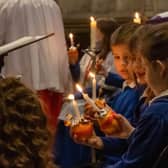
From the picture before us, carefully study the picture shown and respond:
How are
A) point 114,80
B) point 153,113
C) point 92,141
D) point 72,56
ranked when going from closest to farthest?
point 153,113 → point 92,141 → point 114,80 → point 72,56

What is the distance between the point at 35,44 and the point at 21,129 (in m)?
2.24

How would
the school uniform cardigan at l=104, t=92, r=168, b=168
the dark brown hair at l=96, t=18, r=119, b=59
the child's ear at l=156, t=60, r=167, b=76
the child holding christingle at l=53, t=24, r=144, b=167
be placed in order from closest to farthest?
the school uniform cardigan at l=104, t=92, r=168, b=168 < the child's ear at l=156, t=60, r=167, b=76 < the child holding christingle at l=53, t=24, r=144, b=167 < the dark brown hair at l=96, t=18, r=119, b=59

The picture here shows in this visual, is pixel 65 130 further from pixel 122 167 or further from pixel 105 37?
pixel 122 167

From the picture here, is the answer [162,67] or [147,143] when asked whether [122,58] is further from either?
[147,143]

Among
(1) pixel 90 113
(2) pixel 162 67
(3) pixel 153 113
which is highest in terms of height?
(2) pixel 162 67

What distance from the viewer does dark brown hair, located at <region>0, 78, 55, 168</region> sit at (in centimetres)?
136

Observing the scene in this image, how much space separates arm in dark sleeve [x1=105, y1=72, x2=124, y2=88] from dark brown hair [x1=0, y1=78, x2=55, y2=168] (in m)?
1.71

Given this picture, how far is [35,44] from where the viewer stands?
3.60 m

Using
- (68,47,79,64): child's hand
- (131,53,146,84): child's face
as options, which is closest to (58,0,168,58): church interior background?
(68,47,79,64): child's hand

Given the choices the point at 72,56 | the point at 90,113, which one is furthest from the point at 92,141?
the point at 72,56

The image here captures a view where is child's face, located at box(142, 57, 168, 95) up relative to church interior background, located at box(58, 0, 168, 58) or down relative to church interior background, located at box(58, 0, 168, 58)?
up

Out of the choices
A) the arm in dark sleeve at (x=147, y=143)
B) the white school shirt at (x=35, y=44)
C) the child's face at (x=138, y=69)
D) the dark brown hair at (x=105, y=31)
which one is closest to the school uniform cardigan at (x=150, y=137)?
the arm in dark sleeve at (x=147, y=143)

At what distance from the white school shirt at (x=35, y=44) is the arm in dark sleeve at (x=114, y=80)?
0.54 metres

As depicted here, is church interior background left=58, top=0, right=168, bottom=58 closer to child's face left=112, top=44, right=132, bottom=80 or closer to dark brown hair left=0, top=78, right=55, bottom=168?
child's face left=112, top=44, right=132, bottom=80
